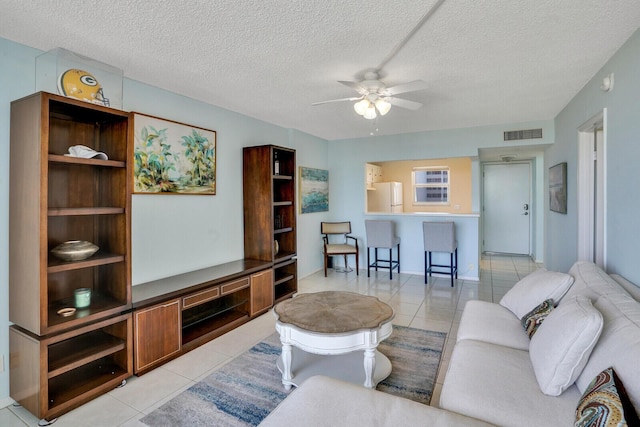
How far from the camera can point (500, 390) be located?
1.52 m

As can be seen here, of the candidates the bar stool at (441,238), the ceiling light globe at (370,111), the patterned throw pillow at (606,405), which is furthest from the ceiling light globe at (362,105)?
the bar stool at (441,238)

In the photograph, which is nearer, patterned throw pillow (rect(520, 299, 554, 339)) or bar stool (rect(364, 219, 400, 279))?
patterned throw pillow (rect(520, 299, 554, 339))

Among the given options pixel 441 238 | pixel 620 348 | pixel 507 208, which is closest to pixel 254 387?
pixel 620 348

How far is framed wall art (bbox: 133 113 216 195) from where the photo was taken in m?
3.04

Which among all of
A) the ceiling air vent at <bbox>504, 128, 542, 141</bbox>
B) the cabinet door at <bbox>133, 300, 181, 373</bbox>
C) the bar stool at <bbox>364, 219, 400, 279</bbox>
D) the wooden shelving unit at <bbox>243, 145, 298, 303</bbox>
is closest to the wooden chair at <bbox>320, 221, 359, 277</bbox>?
the bar stool at <bbox>364, 219, 400, 279</bbox>

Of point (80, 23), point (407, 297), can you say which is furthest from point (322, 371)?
point (80, 23)

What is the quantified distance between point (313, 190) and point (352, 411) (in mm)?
4627

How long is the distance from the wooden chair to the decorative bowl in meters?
3.71

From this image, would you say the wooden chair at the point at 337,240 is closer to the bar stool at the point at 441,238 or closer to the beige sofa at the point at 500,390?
the bar stool at the point at 441,238

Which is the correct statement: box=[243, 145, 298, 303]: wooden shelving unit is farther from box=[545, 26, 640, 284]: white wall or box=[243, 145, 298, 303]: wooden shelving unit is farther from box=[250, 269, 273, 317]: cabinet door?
box=[545, 26, 640, 284]: white wall

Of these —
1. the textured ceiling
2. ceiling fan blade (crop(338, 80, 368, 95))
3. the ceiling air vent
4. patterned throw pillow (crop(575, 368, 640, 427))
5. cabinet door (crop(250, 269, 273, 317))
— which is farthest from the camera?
the ceiling air vent

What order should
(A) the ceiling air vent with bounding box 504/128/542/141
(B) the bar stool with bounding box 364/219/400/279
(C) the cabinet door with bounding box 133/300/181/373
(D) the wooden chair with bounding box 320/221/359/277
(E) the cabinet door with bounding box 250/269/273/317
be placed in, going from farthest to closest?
(D) the wooden chair with bounding box 320/221/359/277 < (B) the bar stool with bounding box 364/219/400/279 < (A) the ceiling air vent with bounding box 504/128/542/141 < (E) the cabinet door with bounding box 250/269/273/317 < (C) the cabinet door with bounding box 133/300/181/373

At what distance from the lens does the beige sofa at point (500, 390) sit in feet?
4.25

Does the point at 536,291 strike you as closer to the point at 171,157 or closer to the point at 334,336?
the point at 334,336
